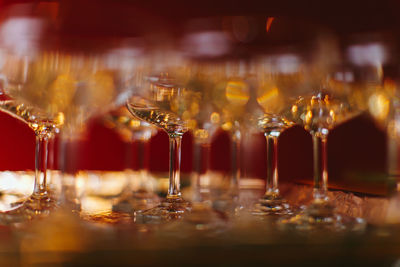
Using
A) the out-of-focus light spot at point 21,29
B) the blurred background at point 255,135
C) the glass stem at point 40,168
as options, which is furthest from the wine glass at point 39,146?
the blurred background at point 255,135

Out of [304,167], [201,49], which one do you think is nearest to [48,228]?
[201,49]

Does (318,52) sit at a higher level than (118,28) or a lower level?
lower

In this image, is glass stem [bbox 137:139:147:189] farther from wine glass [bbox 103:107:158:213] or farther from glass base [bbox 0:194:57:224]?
glass base [bbox 0:194:57:224]

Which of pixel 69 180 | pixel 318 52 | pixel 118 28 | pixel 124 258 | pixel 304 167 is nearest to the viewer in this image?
pixel 124 258

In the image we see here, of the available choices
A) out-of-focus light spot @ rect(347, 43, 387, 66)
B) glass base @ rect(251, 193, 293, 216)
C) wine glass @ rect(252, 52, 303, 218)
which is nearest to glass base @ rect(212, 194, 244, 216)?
glass base @ rect(251, 193, 293, 216)

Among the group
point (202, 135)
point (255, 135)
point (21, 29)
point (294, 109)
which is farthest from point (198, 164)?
point (255, 135)

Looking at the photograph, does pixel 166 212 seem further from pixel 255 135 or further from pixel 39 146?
pixel 255 135

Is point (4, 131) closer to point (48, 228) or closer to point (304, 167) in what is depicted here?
point (304, 167)
